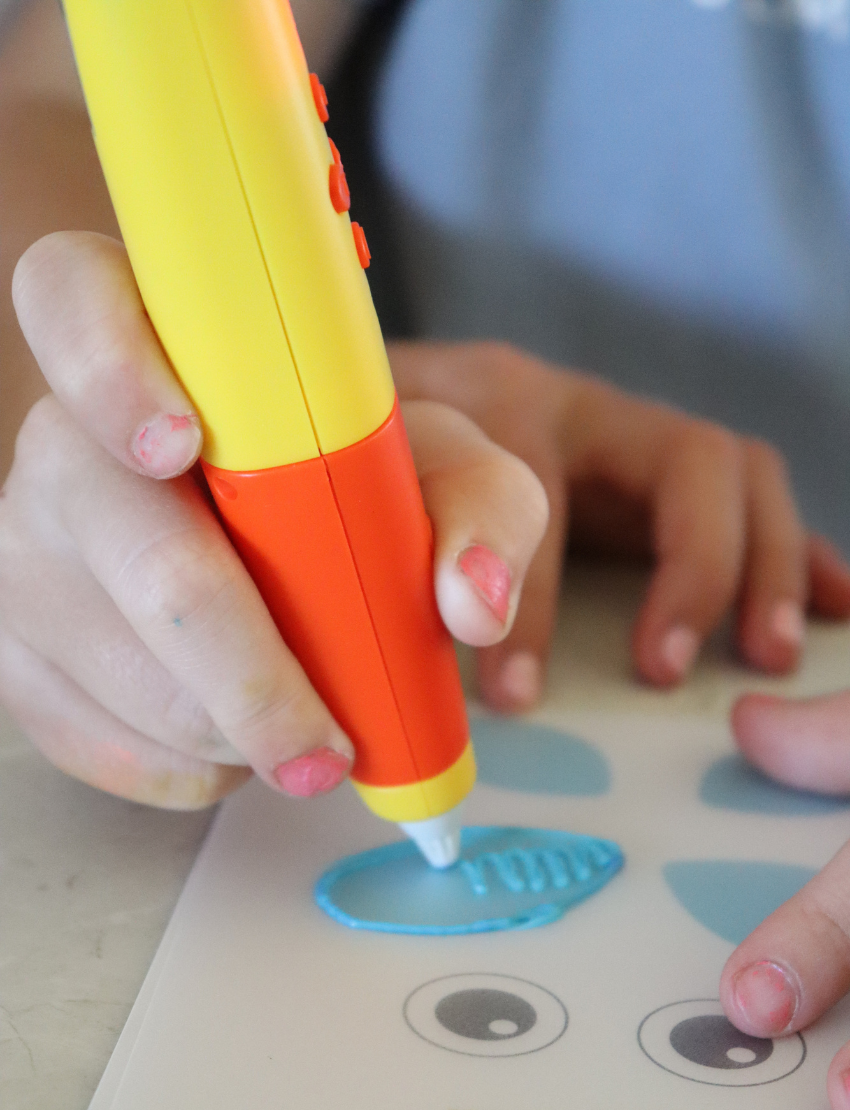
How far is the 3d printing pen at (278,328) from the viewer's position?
0.20m

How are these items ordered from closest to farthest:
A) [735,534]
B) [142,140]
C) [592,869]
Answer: [142,140] < [592,869] < [735,534]

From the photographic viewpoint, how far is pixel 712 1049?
0.79ft

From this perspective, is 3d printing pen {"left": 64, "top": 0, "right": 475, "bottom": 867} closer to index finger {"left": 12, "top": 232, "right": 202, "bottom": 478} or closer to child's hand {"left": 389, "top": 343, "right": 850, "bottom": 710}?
index finger {"left": 12, "top": 232, "right": 202, "bottom": 478}

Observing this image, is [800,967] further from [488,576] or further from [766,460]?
[766,460]

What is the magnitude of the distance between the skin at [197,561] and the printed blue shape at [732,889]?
0.02 m

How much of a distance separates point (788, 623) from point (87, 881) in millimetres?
301

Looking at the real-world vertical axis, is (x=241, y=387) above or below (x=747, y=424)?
above

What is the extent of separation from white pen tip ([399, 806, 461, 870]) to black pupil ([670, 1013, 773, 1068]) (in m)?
0.08

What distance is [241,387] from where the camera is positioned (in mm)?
221

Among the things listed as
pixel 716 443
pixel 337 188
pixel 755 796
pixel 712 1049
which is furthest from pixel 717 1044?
pixel 716 443

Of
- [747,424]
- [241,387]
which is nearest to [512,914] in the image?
[241,387]

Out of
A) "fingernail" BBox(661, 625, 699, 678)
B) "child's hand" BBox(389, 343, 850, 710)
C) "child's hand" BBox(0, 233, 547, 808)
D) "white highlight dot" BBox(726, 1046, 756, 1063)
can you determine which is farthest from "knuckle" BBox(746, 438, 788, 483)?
"white highlight dot" BBox(726, 1046, 756, 1063)

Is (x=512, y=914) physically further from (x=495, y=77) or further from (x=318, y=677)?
(x=495, y=77)

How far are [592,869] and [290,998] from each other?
0.33ft
